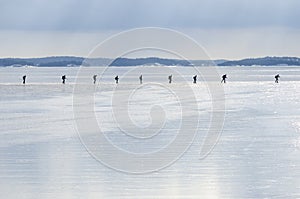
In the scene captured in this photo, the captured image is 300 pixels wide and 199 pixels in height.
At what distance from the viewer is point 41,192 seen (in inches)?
529

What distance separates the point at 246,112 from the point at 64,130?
33.9 feet

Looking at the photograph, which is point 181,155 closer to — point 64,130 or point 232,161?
point 232,161

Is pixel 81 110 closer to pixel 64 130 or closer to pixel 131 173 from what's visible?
pixel 64 130

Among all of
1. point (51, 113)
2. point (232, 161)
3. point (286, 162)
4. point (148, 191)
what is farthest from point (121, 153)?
point (51, 113)

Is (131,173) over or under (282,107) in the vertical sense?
under

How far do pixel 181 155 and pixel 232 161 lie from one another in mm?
1757

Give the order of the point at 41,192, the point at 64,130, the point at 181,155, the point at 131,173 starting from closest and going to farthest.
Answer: the point at 41,192 → the point at 131,173 → the point at 181,155 → the point at 64,130

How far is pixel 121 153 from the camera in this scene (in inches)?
745

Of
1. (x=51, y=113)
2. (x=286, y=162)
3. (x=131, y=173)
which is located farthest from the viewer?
(x=51, y=113)

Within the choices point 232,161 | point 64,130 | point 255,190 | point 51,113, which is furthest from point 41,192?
point 51,113

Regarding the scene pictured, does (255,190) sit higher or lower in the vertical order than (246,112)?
lower

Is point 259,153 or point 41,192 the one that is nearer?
point 41,192

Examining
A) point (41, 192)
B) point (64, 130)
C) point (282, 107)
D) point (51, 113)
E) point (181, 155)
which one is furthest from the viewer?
point (282, 107)

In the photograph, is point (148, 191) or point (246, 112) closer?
point (148, 191)
